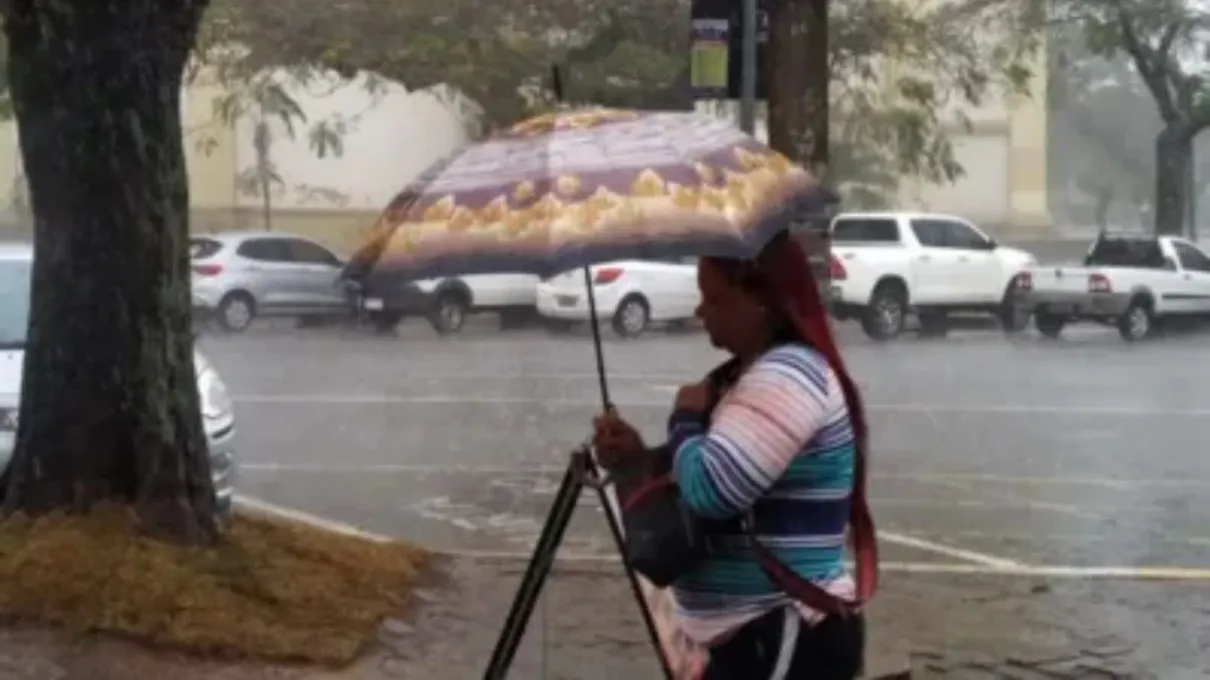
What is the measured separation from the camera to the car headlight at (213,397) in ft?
32.2

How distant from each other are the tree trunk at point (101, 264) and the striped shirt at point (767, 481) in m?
4.36

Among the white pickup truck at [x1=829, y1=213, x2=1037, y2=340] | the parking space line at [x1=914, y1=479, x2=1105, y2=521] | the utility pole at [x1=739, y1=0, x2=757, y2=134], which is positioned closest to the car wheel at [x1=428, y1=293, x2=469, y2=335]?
the white pickup truck at [x1=829, y1=213, x2=1037, y2=340]

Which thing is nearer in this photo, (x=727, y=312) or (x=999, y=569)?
(x=727, y=312)

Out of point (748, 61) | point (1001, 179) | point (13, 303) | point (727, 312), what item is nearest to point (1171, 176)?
point (1001, 179)

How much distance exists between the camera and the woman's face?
3.68 meters

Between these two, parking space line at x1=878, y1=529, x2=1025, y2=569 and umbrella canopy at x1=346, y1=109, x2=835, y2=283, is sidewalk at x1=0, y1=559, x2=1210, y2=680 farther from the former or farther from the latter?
umbrella canopy at x1=346, y1=109, x2=835, y2=283

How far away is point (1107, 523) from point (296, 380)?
10482mm

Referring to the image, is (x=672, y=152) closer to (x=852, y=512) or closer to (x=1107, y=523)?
(x=852, y=512)

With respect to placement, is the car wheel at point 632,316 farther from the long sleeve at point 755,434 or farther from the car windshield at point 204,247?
the long sleeve at point 755,434

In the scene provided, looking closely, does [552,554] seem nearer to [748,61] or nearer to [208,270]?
[748,61]

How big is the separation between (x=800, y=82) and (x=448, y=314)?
2055cm

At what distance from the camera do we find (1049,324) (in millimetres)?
29516

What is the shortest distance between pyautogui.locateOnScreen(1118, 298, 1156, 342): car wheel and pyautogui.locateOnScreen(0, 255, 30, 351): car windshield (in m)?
20.4

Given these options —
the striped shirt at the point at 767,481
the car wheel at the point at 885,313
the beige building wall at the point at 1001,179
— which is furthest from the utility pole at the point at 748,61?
the beige building wall at the point at 1001,179
